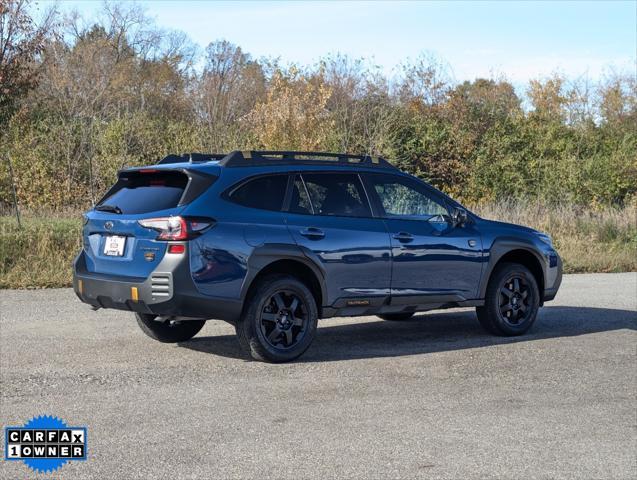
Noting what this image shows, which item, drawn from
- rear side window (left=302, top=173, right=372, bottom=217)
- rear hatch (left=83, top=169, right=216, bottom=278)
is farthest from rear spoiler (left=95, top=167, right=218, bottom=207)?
rear side window (left=302, top=173, right=372, bottom=217)

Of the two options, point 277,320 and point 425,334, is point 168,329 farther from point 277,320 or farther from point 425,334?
point 425,334

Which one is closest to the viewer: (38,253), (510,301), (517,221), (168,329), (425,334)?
(168,329)

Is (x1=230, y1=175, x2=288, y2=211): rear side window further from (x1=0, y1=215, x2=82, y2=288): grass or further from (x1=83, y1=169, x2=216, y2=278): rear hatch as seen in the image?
(x1=0, y1=215, x2=82, y2=288): grass

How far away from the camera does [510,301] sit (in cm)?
1025

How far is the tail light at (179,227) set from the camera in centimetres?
801

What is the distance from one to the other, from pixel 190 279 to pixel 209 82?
3750 cm

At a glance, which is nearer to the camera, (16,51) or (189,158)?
(189,158)

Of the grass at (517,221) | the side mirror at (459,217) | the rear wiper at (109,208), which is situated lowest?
the grass at (517,221)

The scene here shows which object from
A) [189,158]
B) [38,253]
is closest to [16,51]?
[38,253]

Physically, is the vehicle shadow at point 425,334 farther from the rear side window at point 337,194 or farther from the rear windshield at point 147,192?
the rear windshield at point 147,192

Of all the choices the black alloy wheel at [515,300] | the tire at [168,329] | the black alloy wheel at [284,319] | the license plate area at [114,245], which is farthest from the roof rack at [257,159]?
the black alloy wheel at [515,300]

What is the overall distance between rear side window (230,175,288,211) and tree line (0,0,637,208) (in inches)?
395

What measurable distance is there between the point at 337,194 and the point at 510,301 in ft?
7.92

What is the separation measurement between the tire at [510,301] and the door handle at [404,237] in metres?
1.28
